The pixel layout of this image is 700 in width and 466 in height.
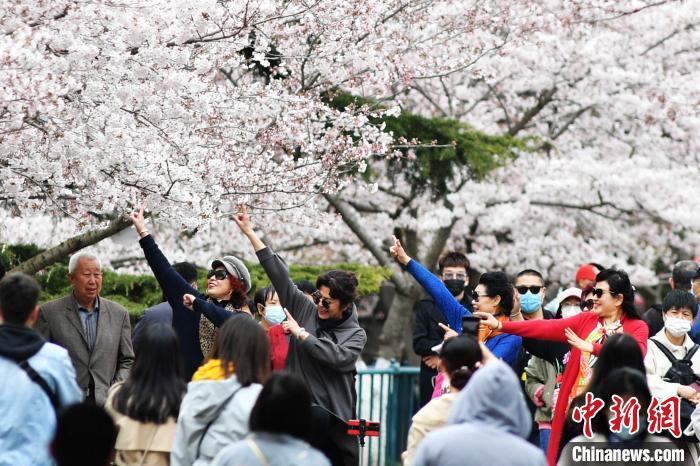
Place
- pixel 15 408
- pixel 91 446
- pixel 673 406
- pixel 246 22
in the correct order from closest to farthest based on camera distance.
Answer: pixel 91 446 < pixel 15 408 < pixel 673 406 < pixel 246 22

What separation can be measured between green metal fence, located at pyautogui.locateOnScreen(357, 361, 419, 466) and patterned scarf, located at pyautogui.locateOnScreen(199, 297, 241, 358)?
9.50 ft

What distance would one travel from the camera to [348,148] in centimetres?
912

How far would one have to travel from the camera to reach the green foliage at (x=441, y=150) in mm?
12086

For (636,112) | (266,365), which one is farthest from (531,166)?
(266,365)

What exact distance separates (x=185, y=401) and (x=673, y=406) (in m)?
3.24

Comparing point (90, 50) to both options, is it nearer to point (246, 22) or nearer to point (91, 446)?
point (246, 22)

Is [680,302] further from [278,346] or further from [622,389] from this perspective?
[278,346]

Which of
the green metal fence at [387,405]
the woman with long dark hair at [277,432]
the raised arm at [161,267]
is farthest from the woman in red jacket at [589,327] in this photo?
the green metal fence at [387,405]

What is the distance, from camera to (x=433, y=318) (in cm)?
908

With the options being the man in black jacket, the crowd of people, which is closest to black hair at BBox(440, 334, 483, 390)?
the crowd of people

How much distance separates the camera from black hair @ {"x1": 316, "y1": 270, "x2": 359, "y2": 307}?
→ 678 centimetres

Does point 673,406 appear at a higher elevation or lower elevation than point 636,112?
lower

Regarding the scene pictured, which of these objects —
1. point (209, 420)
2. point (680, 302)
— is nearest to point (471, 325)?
point (680, 302)

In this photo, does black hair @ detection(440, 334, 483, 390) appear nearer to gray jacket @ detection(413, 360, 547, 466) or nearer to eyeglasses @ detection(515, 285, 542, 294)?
gray jacket @ detection(413, 360, 547, 466)
